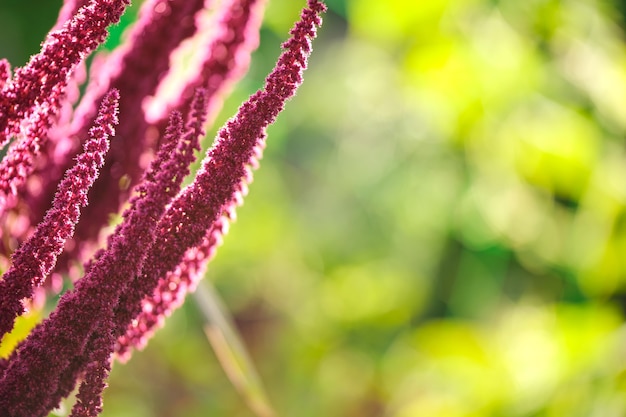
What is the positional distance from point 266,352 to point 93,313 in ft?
2.70

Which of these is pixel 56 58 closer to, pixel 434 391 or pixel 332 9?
pixel 434 391

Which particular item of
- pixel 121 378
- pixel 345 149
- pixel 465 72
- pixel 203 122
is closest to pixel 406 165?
pixel 345 149

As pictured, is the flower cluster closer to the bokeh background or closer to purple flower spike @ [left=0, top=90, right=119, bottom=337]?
purple flower spike @ [left=0, top=90, right=119, bottom=337]

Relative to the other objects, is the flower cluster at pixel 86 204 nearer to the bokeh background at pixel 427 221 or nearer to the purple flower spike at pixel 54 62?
the purple flower spike at pixel 54 62

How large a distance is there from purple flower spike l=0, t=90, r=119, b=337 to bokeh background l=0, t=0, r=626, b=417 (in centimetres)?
51

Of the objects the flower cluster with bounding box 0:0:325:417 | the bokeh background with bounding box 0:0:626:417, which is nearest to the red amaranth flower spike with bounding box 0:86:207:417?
the flower cluster with bounding box 0:0:325:417

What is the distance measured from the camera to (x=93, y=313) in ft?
0.66

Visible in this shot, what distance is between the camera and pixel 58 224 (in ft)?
0.65

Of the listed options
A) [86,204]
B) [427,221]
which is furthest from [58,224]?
[427,221]

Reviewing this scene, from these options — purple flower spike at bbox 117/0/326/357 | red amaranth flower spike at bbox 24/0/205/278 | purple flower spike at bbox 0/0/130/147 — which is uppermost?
red amaranth flower spike at bbox 24/0/205/278

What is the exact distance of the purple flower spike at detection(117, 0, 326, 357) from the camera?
194 mm

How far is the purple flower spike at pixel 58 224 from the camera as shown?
0.64 ft

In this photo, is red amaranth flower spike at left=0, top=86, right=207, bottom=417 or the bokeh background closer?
red amaranth flower spike at left=0, top=86, right=207, bottom=417

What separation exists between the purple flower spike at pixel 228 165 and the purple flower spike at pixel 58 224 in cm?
2
